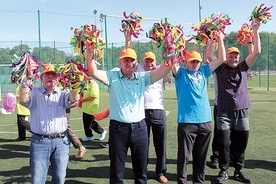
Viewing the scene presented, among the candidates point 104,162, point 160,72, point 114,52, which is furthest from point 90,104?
point 114,52

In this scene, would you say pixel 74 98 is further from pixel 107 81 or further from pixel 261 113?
pixel 261 113

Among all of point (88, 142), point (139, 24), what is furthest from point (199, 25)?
point (88, 142)

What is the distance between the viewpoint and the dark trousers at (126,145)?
4.11 m

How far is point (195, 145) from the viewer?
4.88 metres

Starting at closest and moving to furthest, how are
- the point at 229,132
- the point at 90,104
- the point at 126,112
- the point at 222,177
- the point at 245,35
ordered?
1. the point at 126,112
2. the point at 222,177
3. the point at 229,132
4. the point at 245,35
5. the point at 90,104

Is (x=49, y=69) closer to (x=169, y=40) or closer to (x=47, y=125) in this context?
(x=47, y=125)

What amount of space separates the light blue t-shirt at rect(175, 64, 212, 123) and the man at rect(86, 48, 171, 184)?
672mm

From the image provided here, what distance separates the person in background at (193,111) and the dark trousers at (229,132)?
2.09ft

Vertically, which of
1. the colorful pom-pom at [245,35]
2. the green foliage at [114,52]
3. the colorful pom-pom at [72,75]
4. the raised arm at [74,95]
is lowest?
the raised arm at [74,95]

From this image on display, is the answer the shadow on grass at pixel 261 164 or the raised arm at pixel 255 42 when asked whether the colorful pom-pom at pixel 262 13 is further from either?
the shadow on grass at pixel 261 164

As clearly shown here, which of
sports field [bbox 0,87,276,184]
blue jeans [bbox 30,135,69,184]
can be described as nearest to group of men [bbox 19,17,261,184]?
blue jeans [bbox 30,135,69,184]

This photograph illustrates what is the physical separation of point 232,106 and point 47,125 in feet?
9.74

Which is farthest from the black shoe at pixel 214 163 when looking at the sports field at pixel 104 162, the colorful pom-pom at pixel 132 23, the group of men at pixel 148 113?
the colorful pom-pom at pixel 132 23

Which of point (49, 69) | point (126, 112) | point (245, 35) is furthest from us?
point (245, 35)
